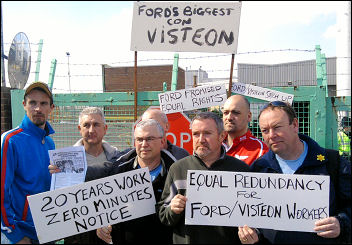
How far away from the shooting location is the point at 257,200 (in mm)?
2418

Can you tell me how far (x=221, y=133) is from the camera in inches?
102

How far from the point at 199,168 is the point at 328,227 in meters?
1.02

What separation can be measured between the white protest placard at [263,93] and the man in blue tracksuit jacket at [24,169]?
3194mm

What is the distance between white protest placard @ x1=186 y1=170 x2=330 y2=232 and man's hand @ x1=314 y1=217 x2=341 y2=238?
1.5 inches

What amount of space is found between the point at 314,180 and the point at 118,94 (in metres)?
3.91

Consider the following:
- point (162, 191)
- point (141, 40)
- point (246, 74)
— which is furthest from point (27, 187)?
point (246, 74)

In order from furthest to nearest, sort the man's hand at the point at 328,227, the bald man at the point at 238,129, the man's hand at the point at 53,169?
1. the bald man at the point at 238,129
2. the man's hand at the point at 53,169
3. the man's hand at the point at 328,227

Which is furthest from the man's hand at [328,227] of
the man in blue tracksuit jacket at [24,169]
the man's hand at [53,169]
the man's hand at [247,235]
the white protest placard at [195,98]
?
the white protest placard at [195,98]

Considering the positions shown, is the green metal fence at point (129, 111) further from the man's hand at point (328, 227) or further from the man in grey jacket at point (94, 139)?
the man's hand at point (328, 227)

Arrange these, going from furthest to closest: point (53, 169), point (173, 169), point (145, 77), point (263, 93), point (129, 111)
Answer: point (145, 77) < point (129, 111) < point (263, 93) < point (53, 169) < point (173, 169)

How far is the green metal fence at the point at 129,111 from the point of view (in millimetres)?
5102

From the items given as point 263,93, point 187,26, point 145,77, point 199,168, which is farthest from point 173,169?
point 145,77

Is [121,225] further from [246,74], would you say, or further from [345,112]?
[246,74]

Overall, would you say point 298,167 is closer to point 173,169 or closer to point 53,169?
point 173,169
